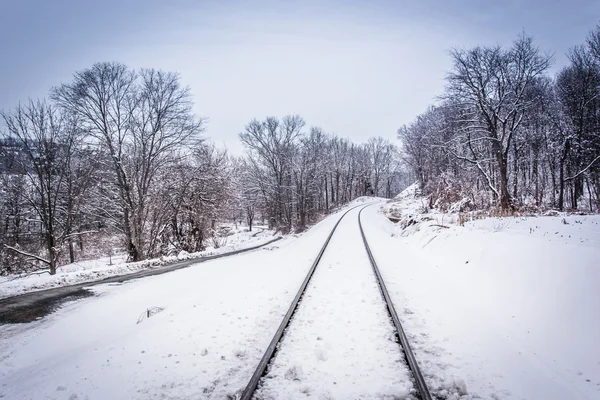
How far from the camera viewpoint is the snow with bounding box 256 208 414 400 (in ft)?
11.0

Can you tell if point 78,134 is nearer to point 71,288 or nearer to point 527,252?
point 71,288

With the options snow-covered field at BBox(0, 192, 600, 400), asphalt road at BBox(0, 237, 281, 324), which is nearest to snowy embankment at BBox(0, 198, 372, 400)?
snow-covered field at BBox(0, 192, 600, 400)

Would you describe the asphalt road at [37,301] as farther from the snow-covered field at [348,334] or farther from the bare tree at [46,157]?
the bare tree at [46,157]

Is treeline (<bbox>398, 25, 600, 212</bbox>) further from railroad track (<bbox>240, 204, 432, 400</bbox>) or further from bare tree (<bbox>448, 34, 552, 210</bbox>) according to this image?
railroad track (<bbox>240, 204, 432, 400</bbox>)

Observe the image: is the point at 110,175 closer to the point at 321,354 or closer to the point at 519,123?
the point at 321,354

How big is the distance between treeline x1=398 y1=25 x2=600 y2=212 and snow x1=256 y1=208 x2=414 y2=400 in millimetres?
10379

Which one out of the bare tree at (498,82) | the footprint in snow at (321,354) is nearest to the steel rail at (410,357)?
the footprint in snow at (321,354)

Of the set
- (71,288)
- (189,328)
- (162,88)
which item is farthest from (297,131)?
(189,328)

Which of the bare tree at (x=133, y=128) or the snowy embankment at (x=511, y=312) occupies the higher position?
the bare tree at (x=133, y=128)

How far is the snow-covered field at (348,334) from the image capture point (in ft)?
11.4

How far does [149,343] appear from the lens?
4664mm

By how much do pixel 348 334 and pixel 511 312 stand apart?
3.33 metres

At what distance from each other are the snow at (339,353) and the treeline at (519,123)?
1038 centimetres

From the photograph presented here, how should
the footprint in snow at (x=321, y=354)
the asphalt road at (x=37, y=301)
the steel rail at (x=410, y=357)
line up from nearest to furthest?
the steel rail at (x=410, y=357) < the footprint in snow at (x=321, y=354) < the asphalt road at (x=37, y=301)
